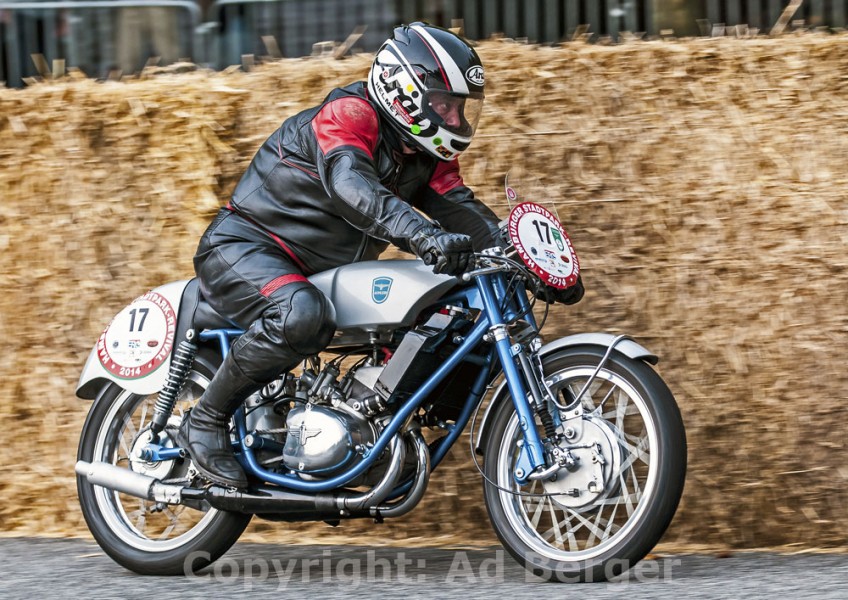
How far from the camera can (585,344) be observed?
519cm

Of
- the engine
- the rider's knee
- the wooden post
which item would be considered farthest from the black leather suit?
the wooden post

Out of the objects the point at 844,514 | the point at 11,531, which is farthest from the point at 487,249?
the point at 11,531

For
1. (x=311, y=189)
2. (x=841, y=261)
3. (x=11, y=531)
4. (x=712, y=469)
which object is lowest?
(x=11, y=531)

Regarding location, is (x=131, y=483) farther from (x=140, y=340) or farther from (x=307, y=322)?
(x=307, y=322)

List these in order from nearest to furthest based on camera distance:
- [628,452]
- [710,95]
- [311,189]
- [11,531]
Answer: [628,452], [311,189], [710,95], [11,531]

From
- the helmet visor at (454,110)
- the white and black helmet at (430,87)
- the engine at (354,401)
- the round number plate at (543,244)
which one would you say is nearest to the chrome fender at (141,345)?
the engine at (354,401)

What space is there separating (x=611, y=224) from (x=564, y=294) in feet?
3.01

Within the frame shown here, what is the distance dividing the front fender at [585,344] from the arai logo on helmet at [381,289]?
1.79 feet

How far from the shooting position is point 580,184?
6.23m

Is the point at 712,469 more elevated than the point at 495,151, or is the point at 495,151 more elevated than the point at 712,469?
the point at 495,151

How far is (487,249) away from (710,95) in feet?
4.87

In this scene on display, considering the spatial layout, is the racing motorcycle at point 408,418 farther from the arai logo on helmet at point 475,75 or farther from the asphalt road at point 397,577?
the arai logo on helmet at point 475,75

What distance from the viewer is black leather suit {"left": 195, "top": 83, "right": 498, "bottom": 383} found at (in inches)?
206

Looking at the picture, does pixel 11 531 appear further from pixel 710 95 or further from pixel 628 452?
pixel 710 95
